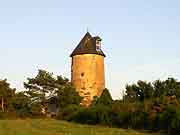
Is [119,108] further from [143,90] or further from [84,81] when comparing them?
[84,81]

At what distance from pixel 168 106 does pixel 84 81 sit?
3637 cm

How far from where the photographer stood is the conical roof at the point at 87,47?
69.1 metres

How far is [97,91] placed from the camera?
6862 cm

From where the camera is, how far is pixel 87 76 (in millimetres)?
68375

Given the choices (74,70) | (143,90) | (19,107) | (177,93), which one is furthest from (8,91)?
(177,93)

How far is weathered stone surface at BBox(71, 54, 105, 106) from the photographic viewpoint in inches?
2687

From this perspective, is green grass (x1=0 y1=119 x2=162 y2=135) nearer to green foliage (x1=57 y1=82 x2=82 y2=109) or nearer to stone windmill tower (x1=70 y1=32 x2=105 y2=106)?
green foliage (x1=57 y1=82 x2=82 y2=109)

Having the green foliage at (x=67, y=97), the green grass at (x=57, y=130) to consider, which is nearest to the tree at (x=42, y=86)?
the green foliage at (x=67, y=97)

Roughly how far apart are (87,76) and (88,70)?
950 millimetres

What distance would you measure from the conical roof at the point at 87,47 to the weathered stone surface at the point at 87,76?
0.60m

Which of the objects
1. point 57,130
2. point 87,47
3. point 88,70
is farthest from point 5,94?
point 57,130

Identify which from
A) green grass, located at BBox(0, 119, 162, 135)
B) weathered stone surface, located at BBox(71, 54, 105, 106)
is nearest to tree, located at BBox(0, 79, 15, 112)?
weathered stone surface, located at BBox(71, 54, 105, 106)

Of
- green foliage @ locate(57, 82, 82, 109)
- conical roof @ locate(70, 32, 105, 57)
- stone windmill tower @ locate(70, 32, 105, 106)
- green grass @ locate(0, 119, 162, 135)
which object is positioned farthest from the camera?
conical roof @ locate(70, 32, 105, 57)

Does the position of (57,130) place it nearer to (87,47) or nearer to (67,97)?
(67,97)
